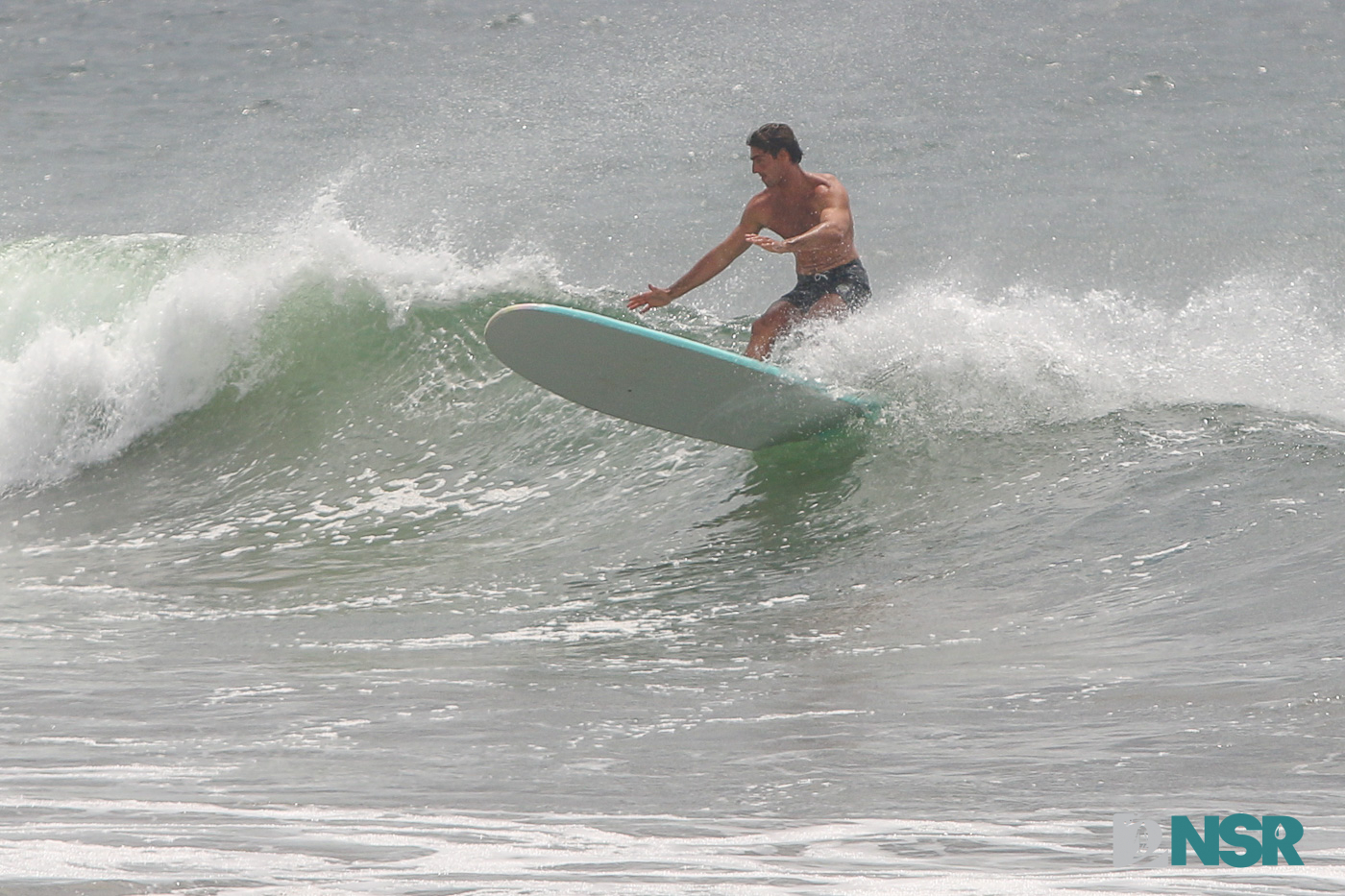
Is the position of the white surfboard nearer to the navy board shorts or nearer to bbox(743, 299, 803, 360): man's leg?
bbox(743, 299, 803, 360): man's leg

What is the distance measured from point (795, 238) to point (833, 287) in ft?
1.21

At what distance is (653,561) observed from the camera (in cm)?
619

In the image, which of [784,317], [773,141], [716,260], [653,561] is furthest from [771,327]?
[653,561]

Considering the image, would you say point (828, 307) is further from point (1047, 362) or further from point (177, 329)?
point (177, 329)

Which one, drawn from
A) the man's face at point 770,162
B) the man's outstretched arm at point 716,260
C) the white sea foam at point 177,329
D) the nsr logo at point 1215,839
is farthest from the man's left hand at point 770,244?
the nsr logo at point 1215,839

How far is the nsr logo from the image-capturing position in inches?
113

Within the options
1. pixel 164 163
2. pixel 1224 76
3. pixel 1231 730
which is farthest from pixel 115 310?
pixel 1224 76

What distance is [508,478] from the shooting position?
295 inches

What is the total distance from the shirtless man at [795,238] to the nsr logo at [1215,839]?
405 cm

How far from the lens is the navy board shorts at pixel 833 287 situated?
696cm

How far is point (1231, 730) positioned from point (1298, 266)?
37.4ft

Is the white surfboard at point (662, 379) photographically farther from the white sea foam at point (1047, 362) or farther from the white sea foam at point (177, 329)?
the white sea foam at point (177, 329)

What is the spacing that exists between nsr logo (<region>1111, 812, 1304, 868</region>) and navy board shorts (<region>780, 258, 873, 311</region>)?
4120 millimetres

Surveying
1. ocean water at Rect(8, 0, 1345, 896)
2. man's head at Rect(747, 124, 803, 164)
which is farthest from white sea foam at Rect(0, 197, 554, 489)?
man's head at Rect(747, 124, 803, 164)
